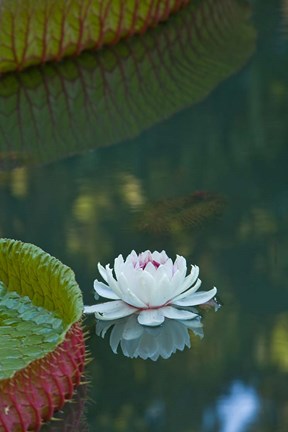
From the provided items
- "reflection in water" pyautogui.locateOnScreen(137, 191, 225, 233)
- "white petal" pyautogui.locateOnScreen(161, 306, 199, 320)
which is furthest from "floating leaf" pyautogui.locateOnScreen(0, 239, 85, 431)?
"reflection in water" pyautogui.locateOnScreen(137, 191, 225, 233)

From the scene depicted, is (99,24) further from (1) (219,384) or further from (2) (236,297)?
(1) (219,384)

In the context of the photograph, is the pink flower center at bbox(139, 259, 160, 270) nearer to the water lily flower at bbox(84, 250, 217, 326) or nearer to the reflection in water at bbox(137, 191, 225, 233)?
the water lily flower at bbox(84, 250, 217, 326)

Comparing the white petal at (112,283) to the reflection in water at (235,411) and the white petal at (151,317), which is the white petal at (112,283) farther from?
the reflection in water at (235,411)

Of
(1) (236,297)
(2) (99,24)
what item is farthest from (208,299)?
(2) (99,24)

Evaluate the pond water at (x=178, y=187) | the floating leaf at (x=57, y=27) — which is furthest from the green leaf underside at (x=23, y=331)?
the floating leaf at (x=57, y=27)

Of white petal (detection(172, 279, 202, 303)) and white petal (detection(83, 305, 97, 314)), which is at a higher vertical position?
white petal (detection(172, 279, 202, 303))
